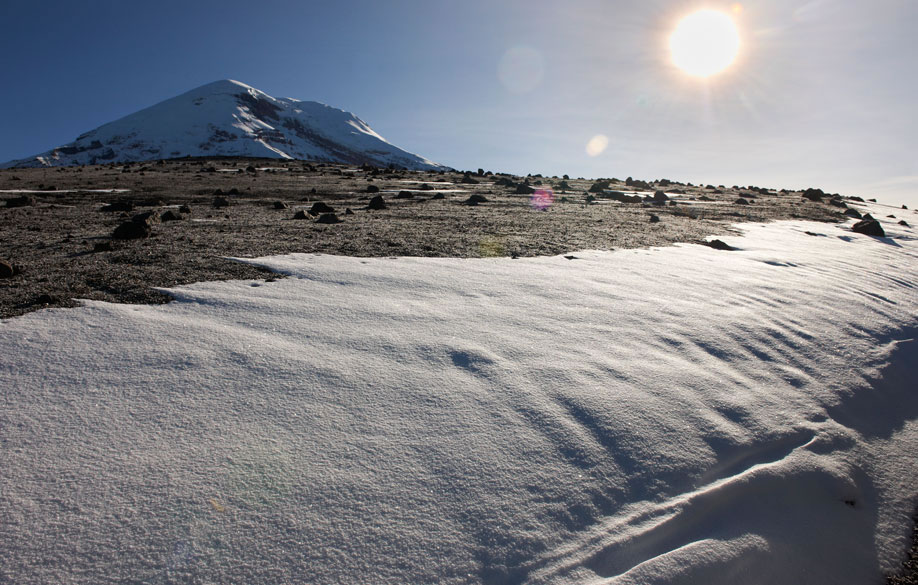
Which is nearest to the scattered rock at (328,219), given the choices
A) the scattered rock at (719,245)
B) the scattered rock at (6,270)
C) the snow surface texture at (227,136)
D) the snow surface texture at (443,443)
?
the snow surface texture at (443,443)

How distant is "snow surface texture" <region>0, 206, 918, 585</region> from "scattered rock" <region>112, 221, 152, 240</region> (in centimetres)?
219

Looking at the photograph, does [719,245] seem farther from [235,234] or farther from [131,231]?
[131,231]

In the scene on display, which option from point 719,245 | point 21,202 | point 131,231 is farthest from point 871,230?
point 21,202

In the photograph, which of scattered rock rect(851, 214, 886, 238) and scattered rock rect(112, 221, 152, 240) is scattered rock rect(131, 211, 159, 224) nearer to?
scattered rock rect(112, 221, 152, 240)

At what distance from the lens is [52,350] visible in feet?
6.40

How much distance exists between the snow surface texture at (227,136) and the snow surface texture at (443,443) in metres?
66.8

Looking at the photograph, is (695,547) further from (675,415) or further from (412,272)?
(412,272)

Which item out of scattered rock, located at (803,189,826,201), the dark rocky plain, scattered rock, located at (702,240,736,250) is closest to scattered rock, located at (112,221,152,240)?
the dark rocky plain

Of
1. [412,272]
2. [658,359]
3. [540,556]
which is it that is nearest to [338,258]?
[412,272]

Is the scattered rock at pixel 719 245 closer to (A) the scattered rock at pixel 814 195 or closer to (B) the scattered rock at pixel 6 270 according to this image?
(B) the scattered rock at pixel 6 270

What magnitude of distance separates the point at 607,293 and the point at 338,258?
2267 millimetres

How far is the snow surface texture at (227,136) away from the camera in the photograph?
65.6m

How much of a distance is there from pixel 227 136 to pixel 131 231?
78.6 metres

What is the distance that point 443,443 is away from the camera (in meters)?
1.55
